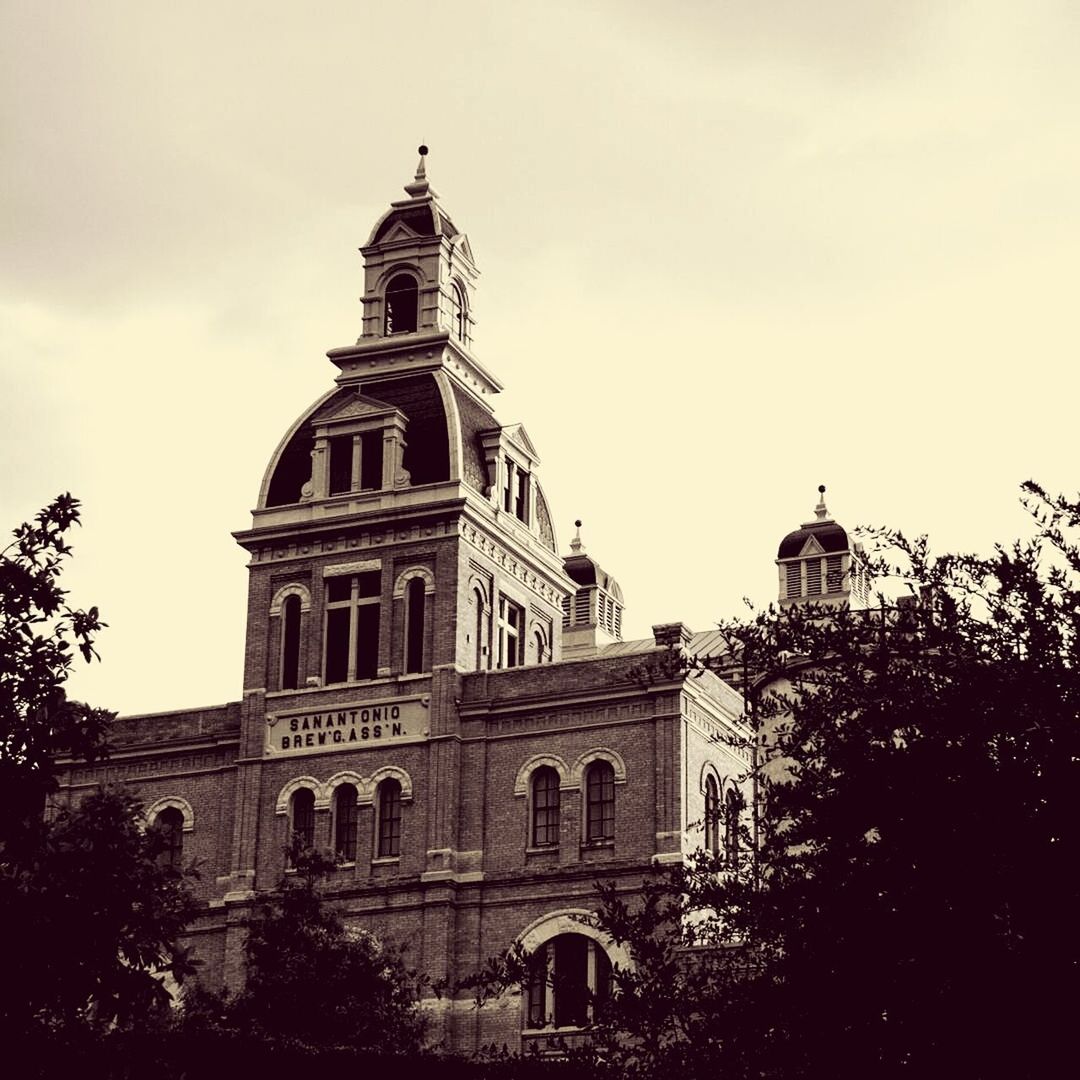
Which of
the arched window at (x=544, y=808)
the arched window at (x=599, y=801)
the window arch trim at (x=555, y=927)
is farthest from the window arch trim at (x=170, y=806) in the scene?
the arched window at (x=599, y=801)

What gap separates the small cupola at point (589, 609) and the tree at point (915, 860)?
5286 cm

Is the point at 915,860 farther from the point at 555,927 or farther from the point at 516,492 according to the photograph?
the point at 516,492

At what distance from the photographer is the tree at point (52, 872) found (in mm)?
21125

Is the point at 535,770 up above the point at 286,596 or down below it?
below

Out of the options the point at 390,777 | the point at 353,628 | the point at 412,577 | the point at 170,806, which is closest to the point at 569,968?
the point at 390,777

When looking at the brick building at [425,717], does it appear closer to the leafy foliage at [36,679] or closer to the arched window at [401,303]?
the arched window at [401,303]

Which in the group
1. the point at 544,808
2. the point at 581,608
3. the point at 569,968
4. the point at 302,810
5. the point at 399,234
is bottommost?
the point at 569,968

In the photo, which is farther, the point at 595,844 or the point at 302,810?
the point at 302,810

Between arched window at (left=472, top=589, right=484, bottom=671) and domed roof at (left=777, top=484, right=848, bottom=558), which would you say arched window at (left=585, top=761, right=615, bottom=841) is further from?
domed roof at (left=777, top=484, right=848, bottom=558)

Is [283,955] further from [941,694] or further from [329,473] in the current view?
[941,694]

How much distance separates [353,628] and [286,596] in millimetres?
2301

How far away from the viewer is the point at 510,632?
175 ft

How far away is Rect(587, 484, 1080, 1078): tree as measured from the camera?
16.4 metres

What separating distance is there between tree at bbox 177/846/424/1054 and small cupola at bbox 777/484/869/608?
34.8 m
